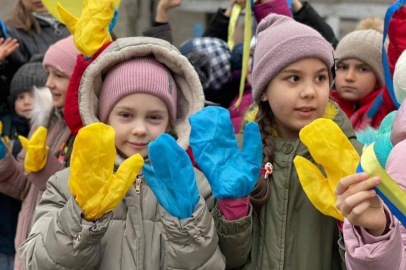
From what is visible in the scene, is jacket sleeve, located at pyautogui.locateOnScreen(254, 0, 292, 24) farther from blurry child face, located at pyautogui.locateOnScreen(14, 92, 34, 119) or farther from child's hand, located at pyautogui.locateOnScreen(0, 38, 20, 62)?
child's hand, located at pyautogui.locateOnScreen(0, 38, 20, 62)

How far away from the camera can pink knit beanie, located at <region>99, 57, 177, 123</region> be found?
254cm

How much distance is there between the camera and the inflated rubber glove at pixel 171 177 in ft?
7.02

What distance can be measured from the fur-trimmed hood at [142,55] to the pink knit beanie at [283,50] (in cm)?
25

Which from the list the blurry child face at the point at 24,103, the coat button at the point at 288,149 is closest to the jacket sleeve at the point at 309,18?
the coat button at the point at 288,149

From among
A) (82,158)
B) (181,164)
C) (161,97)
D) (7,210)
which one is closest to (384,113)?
(161,97)

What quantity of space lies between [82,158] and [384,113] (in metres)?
1.79

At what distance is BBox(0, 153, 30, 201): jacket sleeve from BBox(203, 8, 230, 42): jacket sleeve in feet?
5.69

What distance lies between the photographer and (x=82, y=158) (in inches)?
83.4

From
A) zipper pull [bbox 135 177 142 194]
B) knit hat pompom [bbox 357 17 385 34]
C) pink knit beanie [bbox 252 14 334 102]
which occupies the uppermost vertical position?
knit hat pompom [bbox 357 17 385 34]

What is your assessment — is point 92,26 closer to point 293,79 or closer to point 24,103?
point 293,79

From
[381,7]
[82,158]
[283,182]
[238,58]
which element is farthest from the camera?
[381,7]

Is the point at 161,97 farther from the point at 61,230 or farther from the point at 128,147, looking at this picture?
the point at 61,230

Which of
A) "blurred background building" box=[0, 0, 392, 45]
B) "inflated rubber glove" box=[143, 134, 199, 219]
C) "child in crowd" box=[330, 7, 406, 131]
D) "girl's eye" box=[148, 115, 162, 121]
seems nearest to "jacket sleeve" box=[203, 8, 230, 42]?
"child in crowd" box=[330, 7, 406, 131]

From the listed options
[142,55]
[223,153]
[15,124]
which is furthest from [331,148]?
[15,124]
